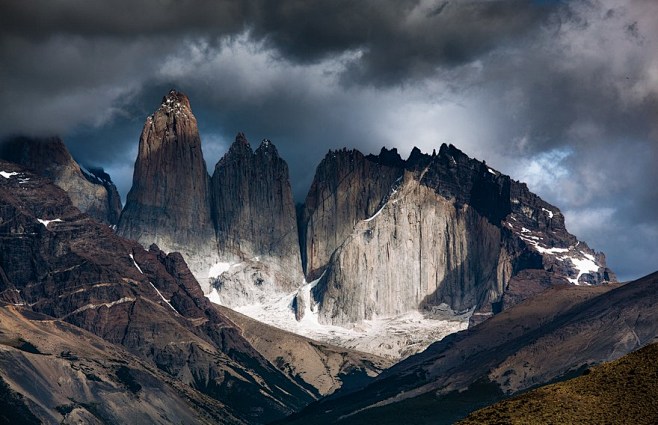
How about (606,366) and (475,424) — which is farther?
(606,366)

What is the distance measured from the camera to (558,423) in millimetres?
173750

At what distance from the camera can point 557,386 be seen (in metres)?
188

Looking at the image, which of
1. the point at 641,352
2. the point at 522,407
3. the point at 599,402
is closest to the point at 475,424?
the point at 522,407

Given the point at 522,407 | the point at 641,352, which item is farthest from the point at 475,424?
the point at 641,352

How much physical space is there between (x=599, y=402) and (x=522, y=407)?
38.5 feet

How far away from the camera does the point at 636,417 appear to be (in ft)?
578

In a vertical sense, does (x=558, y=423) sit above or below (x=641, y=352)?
below

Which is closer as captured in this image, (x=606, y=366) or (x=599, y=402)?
(x=599, y=402)

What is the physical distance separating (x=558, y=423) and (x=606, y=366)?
24.7 m

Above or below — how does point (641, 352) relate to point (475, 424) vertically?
above

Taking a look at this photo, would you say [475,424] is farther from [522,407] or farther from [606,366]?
[606,366]

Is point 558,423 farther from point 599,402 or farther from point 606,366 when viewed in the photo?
point 606,366

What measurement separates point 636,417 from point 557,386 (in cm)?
1505

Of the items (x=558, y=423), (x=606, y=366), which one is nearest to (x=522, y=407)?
(x=558, y=423)
